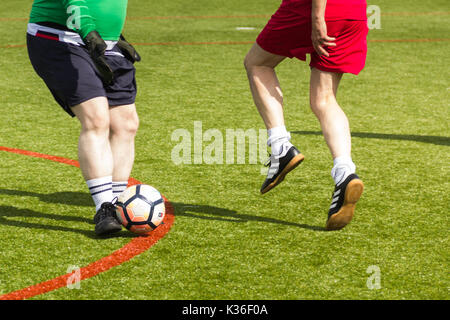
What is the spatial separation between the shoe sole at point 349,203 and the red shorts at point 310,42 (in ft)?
2.24

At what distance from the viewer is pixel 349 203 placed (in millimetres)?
4066

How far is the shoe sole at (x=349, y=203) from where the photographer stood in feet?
13.3

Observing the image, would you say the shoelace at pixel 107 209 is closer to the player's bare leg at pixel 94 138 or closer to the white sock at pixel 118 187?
the player's bare leg at pixel 94 138

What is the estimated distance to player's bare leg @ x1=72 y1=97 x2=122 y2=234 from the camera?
4129 millimetres

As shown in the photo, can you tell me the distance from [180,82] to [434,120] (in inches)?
143

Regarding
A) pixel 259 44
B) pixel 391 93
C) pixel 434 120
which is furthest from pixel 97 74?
pixel 391 93

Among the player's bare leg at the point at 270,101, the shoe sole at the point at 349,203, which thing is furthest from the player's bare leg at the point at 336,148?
the player's bare leg at the point at 270,101

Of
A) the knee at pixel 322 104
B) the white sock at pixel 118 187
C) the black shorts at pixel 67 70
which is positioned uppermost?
the black shorts at pixel 67 70

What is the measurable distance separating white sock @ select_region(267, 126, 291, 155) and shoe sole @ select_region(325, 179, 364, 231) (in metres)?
0.66

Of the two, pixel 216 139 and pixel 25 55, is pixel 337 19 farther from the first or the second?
pixel 25 55

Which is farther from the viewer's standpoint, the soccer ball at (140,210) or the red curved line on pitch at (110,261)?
the soccer ball at (140,210)

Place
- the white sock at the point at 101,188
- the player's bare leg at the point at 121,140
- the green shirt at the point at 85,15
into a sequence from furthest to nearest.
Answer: the player's bare leg at the point at 121,140 → the white sock at the point at 101,188 → the green shirt at the point at 85,15

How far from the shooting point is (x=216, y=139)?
6.79 metres

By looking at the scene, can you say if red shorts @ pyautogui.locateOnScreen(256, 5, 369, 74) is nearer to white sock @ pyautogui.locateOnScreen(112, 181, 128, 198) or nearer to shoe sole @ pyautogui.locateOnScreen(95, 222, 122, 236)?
white sock @ pyautogui.locateOnScreen(112, 181, 128, 198)
